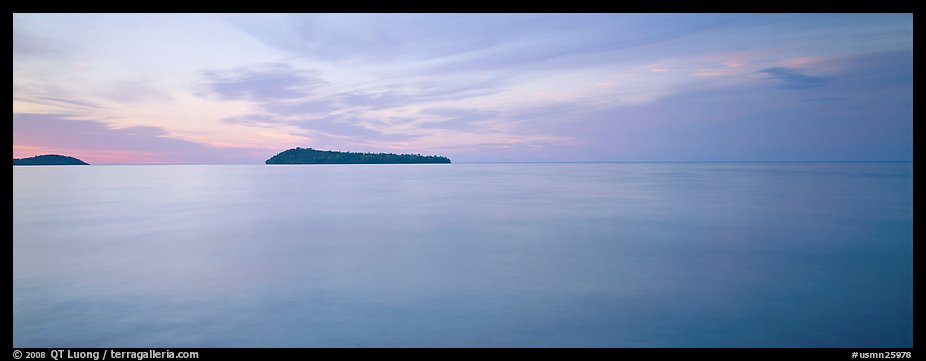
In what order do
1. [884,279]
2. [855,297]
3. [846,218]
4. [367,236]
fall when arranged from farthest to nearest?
[846,218], [367,236], [884,279], [855,297]

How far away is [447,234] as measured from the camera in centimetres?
1312

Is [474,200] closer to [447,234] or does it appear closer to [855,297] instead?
[447,234]
